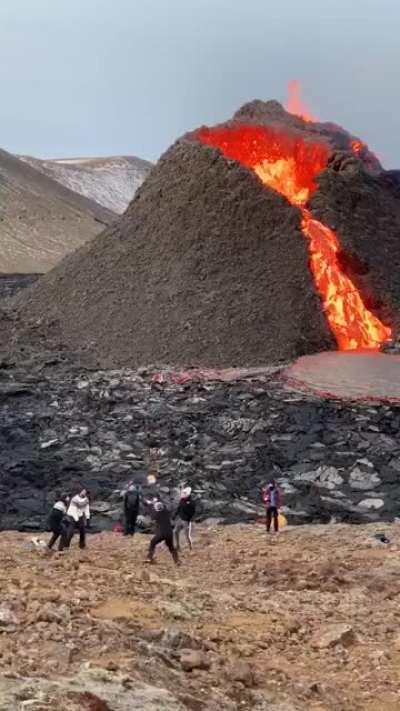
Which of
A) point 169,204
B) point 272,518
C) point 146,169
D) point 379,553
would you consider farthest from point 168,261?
point 146,169

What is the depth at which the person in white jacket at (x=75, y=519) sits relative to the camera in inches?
504

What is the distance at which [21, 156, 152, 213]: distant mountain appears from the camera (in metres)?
119

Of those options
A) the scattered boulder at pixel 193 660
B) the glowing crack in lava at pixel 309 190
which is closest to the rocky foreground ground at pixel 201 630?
the scattered boulder at pixel 193 660

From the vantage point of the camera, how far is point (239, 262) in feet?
103

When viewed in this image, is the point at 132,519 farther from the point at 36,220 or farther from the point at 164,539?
the point at 36,220

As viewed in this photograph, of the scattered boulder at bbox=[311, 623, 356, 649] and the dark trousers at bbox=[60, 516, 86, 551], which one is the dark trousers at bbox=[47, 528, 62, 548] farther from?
the scattered boulder at bbox=[311, 623, 356, 649]

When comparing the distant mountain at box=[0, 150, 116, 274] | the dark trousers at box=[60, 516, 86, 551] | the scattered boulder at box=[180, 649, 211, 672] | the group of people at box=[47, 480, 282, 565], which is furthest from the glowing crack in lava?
the distant mountain at box=[0, 150, 116, 274]

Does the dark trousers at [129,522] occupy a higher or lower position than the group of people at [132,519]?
lower

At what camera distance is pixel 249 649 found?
838 cm

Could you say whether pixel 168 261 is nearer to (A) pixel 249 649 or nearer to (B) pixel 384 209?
(B) pixel 384 209

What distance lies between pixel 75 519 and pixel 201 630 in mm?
4711

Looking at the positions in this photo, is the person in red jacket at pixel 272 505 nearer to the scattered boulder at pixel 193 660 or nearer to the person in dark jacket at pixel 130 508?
the person in dark jacket at pixel 130 508

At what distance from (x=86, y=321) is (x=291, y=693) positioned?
84.9 feet

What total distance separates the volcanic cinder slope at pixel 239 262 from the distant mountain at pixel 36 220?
31721mm
